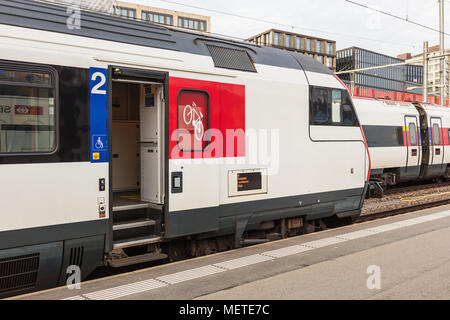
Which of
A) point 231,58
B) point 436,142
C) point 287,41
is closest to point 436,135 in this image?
point 436,142

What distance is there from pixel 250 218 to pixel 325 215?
1992 millimetres

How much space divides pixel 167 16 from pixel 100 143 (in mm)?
67447

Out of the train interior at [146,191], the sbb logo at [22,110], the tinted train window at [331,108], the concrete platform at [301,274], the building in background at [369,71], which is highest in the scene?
the building in background at [369,71]

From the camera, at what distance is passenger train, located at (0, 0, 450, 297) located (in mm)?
4715

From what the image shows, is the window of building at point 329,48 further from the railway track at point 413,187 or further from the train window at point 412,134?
the train window at point 412,134

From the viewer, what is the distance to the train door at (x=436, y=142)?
1806 centimetres

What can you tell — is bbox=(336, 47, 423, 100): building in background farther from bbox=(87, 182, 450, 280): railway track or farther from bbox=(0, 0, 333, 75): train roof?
bbox=(0, 0, 333, 75): train roof

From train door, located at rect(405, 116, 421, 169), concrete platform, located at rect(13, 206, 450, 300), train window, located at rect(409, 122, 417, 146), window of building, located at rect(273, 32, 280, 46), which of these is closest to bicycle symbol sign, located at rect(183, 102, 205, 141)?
concrete platform, located at rect(13, 206, 450, 300)

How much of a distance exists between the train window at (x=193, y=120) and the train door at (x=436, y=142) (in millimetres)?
14570

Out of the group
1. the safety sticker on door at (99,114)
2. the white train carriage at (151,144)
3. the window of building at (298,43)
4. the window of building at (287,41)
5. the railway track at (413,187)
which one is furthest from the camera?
the window of building at (298,43)

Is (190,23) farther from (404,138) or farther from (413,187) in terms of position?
(404,138)

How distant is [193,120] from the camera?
616 centimetres

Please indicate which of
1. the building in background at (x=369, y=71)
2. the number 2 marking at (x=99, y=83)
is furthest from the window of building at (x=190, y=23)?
the number 2 marking at (x=99, y=83)
